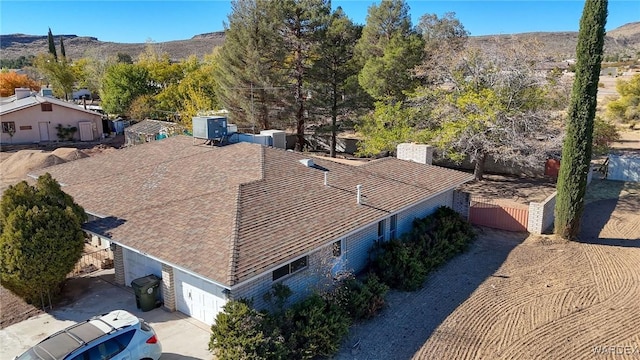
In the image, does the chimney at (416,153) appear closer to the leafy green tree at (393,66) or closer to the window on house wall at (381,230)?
the window on house wall at (381,230)

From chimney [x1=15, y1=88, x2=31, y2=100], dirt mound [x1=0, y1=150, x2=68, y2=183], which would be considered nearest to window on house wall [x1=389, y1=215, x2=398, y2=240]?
dirt mound [x1=0, y1=150, x2=68, y2=183]

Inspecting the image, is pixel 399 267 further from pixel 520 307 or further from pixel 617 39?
pixel 617 39

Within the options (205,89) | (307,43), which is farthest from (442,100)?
(205,89)

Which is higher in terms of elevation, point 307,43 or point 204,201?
point 307,43

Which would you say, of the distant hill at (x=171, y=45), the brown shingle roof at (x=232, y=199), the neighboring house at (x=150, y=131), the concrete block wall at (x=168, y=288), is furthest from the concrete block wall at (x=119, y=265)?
the distant hill at (x=171, y=45)

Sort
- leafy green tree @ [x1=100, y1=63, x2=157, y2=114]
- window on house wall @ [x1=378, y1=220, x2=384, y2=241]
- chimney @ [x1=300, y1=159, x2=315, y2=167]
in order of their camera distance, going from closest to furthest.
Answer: window on house wall @ [x1=378, y1=220, x2=384, y2=241] → chimney @ [x1=300, y1=159, x2=315, y2=167] → leafy green tree @ [x1=100, y1=63, x2=157, y2=114]

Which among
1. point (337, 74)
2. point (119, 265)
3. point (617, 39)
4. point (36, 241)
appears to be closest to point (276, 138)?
point (119, 265)

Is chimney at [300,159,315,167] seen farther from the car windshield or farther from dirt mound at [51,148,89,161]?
dirt mound at [51,148,89,161]

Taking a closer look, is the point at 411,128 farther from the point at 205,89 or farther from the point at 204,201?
the point at 205,89
